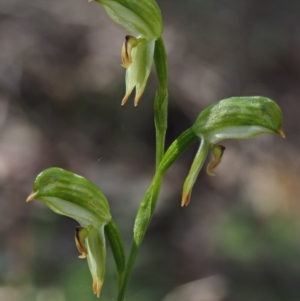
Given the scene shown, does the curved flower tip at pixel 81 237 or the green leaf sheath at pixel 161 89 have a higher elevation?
the green leaf sheath at pixel 161 89

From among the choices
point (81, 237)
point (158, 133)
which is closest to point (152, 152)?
point (158, 133)

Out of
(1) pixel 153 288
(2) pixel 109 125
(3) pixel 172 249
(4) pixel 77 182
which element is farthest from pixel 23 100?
(4) pixel 77 182

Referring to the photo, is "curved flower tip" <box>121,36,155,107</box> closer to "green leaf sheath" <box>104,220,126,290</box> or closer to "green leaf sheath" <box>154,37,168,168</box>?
"green leaf sheath" <box>154,37,168,168</box>

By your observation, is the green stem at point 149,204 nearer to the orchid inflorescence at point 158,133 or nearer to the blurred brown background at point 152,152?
the orchid inflorescence at point 158,133

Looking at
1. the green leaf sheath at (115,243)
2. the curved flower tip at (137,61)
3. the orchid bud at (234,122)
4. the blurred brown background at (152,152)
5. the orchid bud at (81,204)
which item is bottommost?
the blurred brown background at (152,152)

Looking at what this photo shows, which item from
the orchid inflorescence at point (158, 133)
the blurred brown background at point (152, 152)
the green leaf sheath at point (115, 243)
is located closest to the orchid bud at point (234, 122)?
the orchid inflorescence at point (158, 133)

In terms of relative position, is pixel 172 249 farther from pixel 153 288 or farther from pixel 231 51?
pixel 231 51

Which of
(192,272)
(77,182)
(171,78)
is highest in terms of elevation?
(77,182)
